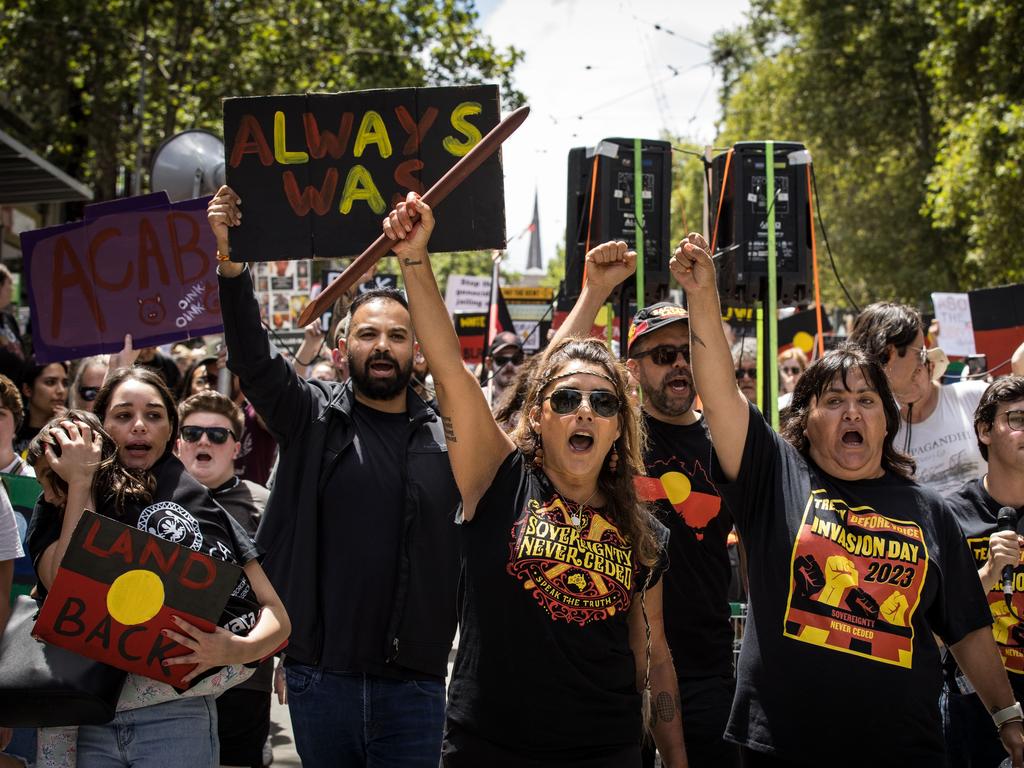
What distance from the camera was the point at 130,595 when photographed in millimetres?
3115

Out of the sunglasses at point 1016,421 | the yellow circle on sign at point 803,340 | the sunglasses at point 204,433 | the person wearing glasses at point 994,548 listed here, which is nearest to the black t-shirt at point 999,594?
the person wearing glasses at point 994,548

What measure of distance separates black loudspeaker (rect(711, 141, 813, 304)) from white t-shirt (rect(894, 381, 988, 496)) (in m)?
1.03

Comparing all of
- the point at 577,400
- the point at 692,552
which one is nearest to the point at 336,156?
the point at 577,400

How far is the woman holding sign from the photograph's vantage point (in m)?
3.25

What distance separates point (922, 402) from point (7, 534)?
3.77 m

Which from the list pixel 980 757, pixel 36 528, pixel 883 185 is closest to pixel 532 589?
pixel 36 528

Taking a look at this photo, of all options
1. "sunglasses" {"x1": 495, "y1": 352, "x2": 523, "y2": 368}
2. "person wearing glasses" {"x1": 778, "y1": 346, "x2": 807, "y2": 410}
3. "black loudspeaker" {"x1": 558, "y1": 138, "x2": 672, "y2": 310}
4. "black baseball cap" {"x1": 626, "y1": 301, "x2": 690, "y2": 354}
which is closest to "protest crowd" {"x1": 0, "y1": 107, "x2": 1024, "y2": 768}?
"black baseball cap" {"x1": 626, "y1": 301, "x2": 690, "y2": 354}

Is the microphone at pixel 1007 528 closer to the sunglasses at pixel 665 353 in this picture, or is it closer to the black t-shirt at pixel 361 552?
the sunglasses at pixel 665 353

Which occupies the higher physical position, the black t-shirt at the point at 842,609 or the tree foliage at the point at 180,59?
the tree foliage at the point at 180,59

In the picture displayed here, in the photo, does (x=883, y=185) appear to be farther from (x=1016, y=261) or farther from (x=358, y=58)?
(x=358, y=58)

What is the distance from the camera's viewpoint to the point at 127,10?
67.2 feet

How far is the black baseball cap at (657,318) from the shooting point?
4.42 metres

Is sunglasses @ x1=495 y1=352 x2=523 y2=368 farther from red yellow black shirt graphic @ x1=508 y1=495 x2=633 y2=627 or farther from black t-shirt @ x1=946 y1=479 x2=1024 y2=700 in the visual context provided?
red yellow black shirt graphic @ x1=508 y1=495 x2=633 y2=627

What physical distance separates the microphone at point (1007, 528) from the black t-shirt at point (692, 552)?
90cm
